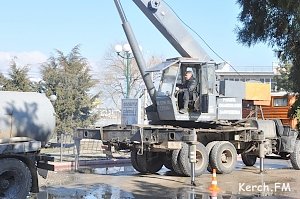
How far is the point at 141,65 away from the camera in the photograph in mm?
15547

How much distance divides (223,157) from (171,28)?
427 centimetres

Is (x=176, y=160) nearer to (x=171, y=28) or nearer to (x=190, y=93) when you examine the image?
(x=190, y=93)

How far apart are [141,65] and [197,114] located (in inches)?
93.4

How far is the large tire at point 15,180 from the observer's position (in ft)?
30.2

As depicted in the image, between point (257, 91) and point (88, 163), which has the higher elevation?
point (257, 91)

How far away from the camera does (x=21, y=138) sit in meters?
9.45

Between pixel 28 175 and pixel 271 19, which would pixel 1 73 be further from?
pixel 271 19

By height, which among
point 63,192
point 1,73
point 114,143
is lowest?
point 63,192

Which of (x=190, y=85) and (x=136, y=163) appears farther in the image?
(x=136, y=163)

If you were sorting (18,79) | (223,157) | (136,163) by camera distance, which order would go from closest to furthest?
(223,157)
(136,163)
(18,79)

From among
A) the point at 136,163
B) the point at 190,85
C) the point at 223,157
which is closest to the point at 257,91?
the point at 223,157

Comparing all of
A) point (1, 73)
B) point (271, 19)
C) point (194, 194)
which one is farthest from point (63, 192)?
point (1, 73)

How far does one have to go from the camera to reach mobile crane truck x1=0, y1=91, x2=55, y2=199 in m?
9.20

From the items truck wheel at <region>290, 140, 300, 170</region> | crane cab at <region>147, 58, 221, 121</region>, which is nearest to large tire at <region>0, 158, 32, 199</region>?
crane cab at <region>147, 58, 221, 121</region>
